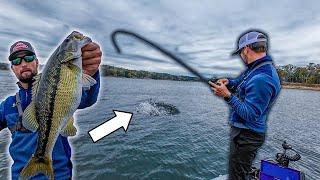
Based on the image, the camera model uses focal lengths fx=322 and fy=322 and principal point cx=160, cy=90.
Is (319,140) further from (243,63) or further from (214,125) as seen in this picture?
(243,63)

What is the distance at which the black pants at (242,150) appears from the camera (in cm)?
500

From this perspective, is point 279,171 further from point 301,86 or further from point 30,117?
point 301,86

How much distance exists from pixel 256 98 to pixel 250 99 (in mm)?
86

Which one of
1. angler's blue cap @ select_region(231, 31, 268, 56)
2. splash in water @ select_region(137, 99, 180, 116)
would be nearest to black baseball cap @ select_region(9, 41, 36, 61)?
angler's blue cap @ select_region(231, 31, 268, 56)

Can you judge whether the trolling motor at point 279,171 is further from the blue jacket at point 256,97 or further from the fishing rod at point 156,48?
the fishing rod at point 156,48

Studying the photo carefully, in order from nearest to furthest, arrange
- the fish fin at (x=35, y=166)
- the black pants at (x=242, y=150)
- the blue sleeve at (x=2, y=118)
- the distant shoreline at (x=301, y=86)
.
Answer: the fish fin at (x=35, y=166), the blue sleeve at (x=2, y=118), the black pants at (x=242, y=150), the distant shoreline at (x=301, y=86)

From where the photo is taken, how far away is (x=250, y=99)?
15.1 ft

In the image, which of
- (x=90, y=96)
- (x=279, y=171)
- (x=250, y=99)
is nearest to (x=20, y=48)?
(x=90, y=96)

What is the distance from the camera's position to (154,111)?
26984 millimetres

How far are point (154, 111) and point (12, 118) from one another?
2346 cm

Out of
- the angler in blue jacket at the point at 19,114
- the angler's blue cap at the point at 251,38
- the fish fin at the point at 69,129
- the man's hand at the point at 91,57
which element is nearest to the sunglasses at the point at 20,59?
the angler in blue jacket at the point at 19,114

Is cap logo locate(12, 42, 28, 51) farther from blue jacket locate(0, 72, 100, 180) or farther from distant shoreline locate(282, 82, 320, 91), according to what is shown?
distant shoreline locate(282, 82, 320, 91)

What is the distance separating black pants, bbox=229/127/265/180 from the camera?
16.4 ft

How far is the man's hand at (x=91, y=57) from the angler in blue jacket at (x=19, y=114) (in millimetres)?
311
